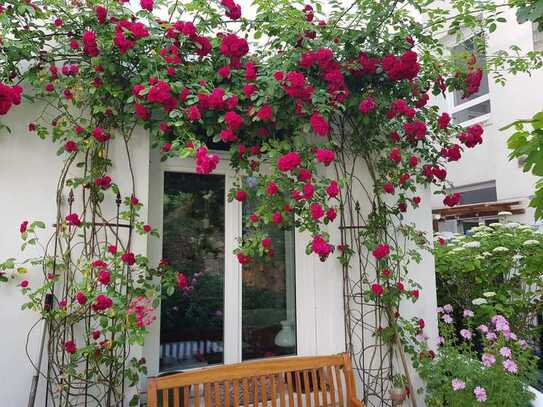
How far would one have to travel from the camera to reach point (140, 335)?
1858 mm

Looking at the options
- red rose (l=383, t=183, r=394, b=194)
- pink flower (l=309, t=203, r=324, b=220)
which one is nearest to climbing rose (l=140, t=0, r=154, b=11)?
pink flower (l=309, t=203, r=324, b=220)

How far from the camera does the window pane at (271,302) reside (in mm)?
2635

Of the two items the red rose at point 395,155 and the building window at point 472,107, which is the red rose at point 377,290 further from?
the building window at point 472,107

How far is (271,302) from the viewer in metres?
2.71

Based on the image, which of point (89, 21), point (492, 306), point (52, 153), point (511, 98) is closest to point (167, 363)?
point (52, 153)

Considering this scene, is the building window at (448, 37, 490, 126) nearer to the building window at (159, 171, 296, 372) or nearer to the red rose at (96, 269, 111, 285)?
the building window at (159, 171, 296, 372)

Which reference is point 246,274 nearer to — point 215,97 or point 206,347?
point 206,347

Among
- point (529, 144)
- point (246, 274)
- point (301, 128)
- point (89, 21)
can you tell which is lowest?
point (246, 274)

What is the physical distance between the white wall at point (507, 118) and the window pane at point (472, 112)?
38 centimetres

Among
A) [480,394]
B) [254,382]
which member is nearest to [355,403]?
[254,382]

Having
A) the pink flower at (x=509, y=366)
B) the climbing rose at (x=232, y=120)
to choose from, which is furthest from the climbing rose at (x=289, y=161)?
the pink flower at (x=509, y=366)

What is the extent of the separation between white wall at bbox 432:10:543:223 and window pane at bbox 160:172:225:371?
533 centimetres

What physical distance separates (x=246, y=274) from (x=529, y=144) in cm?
188

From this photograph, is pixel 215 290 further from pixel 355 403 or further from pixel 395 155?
pixel 395 155
